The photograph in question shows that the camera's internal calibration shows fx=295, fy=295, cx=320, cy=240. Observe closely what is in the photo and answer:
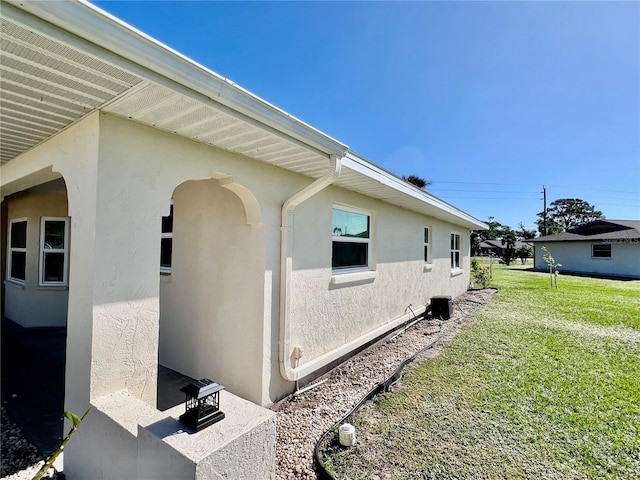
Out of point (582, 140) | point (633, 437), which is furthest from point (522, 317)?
point (582, 140)

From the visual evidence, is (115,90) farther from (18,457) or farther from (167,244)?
(167,244)

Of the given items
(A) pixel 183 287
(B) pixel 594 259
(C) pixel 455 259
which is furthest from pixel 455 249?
(B) pixel 594 259

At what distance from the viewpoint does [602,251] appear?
27000mm

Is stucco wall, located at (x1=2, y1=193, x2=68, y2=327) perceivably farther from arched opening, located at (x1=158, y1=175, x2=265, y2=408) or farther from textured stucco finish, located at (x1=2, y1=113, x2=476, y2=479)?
arched opening, located at (x1=158, y1=175, x2=265, y2=408)

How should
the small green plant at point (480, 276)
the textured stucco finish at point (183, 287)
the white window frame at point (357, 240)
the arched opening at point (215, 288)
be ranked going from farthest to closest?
1. the small green plant at point (480, 276)
2. the white window frame at point (357, 240)
3. the arched opening at point (215, 288)
4. the textured stucco finish at point (183, 287)

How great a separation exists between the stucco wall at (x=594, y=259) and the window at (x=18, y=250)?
125 ft

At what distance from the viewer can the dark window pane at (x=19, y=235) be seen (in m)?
7.86

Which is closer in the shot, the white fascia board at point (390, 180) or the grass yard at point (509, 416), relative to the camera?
the grass yard at point (509, 416)

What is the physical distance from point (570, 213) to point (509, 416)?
91699 millimetres

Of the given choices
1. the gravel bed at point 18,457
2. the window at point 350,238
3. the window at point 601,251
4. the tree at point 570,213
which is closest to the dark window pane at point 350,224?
the window at point 350,238

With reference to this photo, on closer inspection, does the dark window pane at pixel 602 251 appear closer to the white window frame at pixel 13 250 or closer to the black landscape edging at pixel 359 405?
the black landscape edging at pixel 359 405

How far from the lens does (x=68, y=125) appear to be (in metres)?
2.86

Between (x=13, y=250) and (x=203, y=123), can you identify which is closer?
(x=203, y=123)

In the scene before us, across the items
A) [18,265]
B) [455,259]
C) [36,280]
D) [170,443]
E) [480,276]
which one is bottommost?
[480,276]
